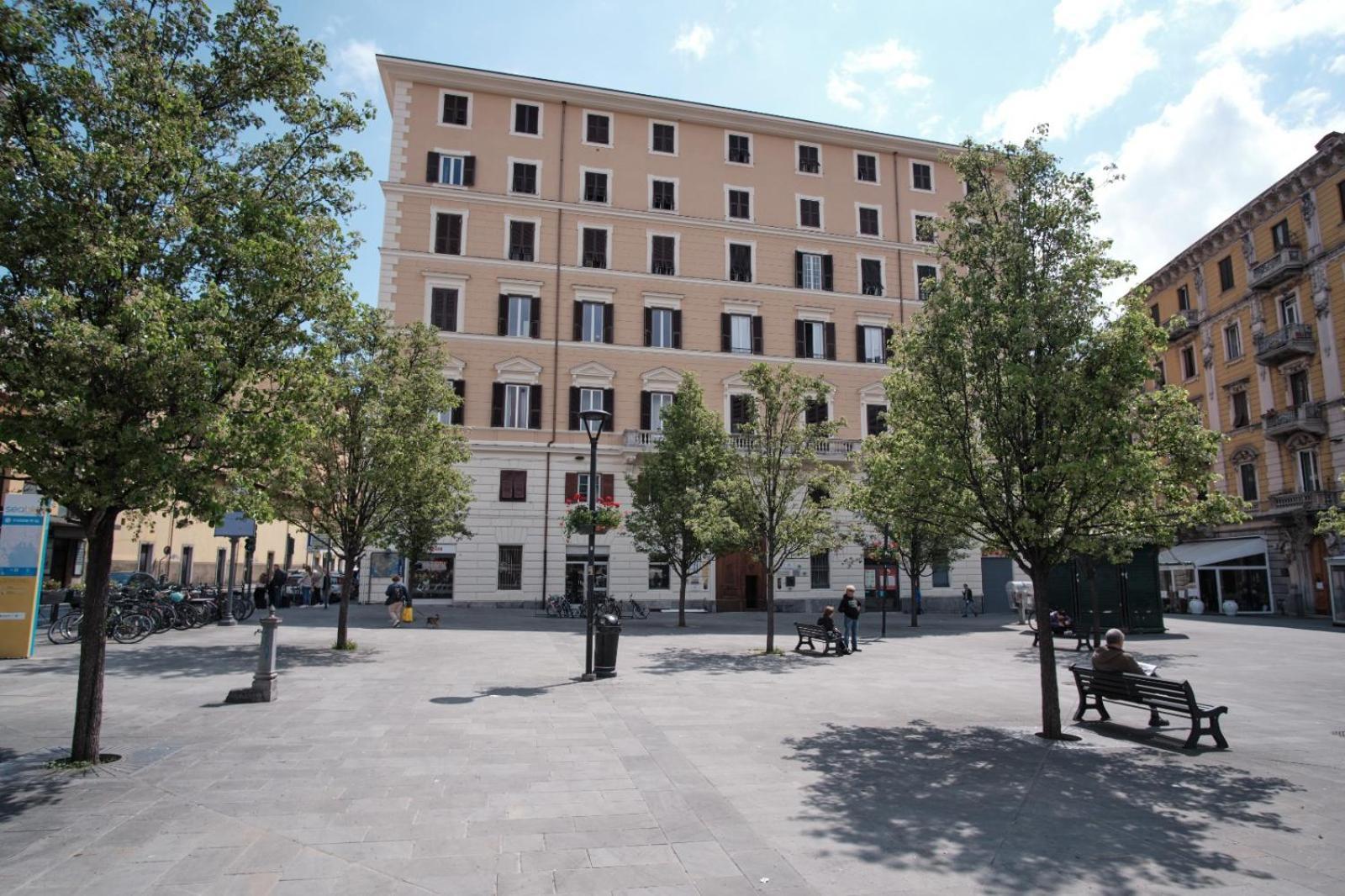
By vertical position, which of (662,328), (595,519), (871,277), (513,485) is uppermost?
(871,277)

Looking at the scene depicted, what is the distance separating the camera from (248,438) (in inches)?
265

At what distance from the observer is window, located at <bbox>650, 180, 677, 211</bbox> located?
34844 millimetres

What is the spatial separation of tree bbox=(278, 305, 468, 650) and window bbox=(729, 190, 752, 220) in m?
22.0

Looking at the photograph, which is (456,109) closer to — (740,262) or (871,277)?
(740,262)

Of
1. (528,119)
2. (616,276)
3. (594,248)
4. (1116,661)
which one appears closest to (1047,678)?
(1116,661)

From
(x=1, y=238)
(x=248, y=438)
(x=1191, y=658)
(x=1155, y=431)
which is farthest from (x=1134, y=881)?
(x=1191, y=658)

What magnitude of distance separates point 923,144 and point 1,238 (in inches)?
1529

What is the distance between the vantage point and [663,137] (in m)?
35.6

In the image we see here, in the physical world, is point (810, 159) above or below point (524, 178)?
above

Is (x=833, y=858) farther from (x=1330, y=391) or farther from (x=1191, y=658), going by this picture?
(x=1330, y=391)

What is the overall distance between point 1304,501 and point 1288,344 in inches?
270

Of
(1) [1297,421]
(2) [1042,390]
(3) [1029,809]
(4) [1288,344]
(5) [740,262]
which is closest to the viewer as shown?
(3) [1029,809]

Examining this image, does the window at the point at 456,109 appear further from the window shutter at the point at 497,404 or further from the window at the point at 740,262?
the window at the point at 740,262

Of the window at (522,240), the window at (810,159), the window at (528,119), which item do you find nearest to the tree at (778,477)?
the window at (522,240)
